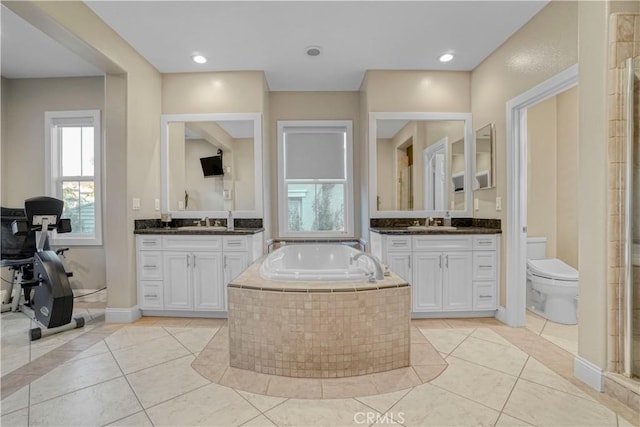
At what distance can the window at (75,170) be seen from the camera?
357 centimetres

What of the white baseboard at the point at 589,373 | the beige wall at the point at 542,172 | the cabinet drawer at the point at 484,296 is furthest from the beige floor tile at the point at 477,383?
the beige wall at the point at 542,172

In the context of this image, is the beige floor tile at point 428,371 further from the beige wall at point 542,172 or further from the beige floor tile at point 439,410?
the beige wall at point 542,172

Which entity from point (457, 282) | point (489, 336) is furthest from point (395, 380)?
point (457, 282)

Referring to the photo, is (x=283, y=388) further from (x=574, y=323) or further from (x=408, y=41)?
(x=408, y=41)

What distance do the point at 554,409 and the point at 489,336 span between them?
3.17ft

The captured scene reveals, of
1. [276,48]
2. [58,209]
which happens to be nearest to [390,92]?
[276,48]

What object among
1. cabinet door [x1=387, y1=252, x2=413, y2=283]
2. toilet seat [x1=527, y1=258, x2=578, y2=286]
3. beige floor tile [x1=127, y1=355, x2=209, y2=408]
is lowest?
beige floor tile [x1=127, y1=355, x2=209, y2=408]

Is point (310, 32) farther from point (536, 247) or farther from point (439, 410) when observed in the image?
point (536, 247)

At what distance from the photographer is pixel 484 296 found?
2.93 metres

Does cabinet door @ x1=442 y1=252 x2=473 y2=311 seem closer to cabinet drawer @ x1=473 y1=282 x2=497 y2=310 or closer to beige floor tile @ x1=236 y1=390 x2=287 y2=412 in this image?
cabinet drawer @ x1=473 y1=282 x2=497 y2=310

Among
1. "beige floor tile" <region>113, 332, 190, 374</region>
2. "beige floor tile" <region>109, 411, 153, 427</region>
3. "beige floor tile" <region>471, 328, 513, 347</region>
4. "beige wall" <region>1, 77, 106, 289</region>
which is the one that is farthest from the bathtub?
"beige wall" <region>1, 77, 106, 289</region>

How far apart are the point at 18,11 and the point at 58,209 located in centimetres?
155

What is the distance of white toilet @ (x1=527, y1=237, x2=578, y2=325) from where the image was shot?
9.10ft

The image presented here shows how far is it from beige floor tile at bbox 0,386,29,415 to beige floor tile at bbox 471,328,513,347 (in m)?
2.99
